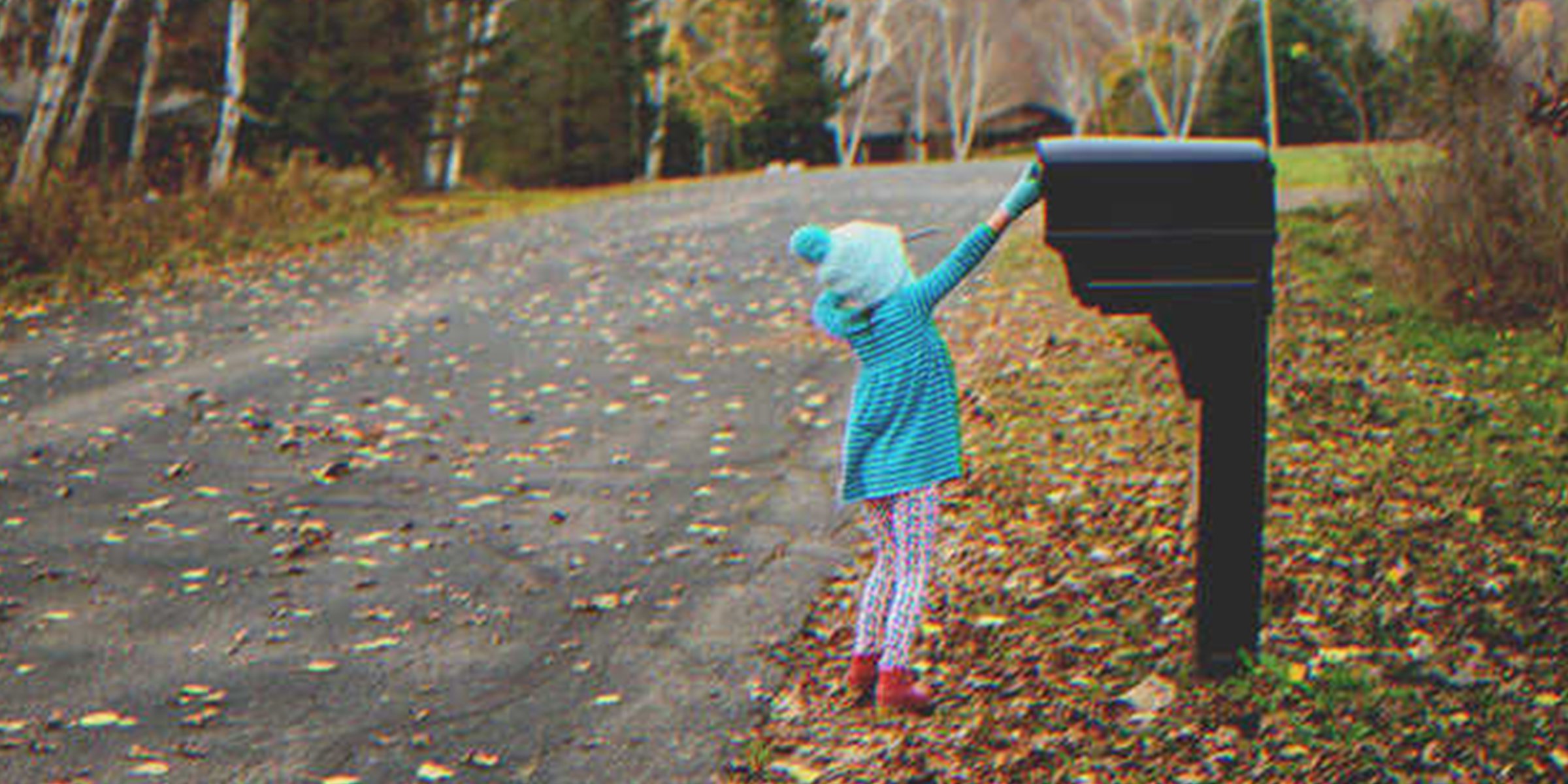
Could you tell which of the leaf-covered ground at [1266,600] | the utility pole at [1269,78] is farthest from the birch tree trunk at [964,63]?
the leaf-covered ground at [1266,600]

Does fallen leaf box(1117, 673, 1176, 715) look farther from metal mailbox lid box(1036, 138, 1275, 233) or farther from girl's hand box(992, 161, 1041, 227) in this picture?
girl's hand box(992, 161, 1041, 227)

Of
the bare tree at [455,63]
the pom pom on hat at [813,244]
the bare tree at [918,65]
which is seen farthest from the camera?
the bare tree at [918,65]

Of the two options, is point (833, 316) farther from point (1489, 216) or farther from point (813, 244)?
point (1489, 216)

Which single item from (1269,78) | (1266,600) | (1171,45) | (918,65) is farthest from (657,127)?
(1266,600)

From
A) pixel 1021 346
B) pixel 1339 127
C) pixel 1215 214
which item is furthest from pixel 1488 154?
pixel 1339 127

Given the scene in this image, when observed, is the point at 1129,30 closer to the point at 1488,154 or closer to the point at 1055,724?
the point at 1488,154

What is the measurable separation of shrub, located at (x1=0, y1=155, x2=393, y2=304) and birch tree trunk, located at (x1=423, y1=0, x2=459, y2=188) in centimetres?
587

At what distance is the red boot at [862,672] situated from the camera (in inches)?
186

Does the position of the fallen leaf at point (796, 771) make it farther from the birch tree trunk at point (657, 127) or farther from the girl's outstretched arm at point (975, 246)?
the birch tree trunk at point (657, 127)

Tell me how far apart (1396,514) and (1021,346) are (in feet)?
14.4

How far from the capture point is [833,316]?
4551 mm

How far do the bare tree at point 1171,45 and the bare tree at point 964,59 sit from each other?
602 centimetres

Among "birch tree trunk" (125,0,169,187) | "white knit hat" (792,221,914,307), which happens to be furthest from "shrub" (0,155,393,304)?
"white knit hat" (792,221,914,307)

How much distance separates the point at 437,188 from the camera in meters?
32.1
